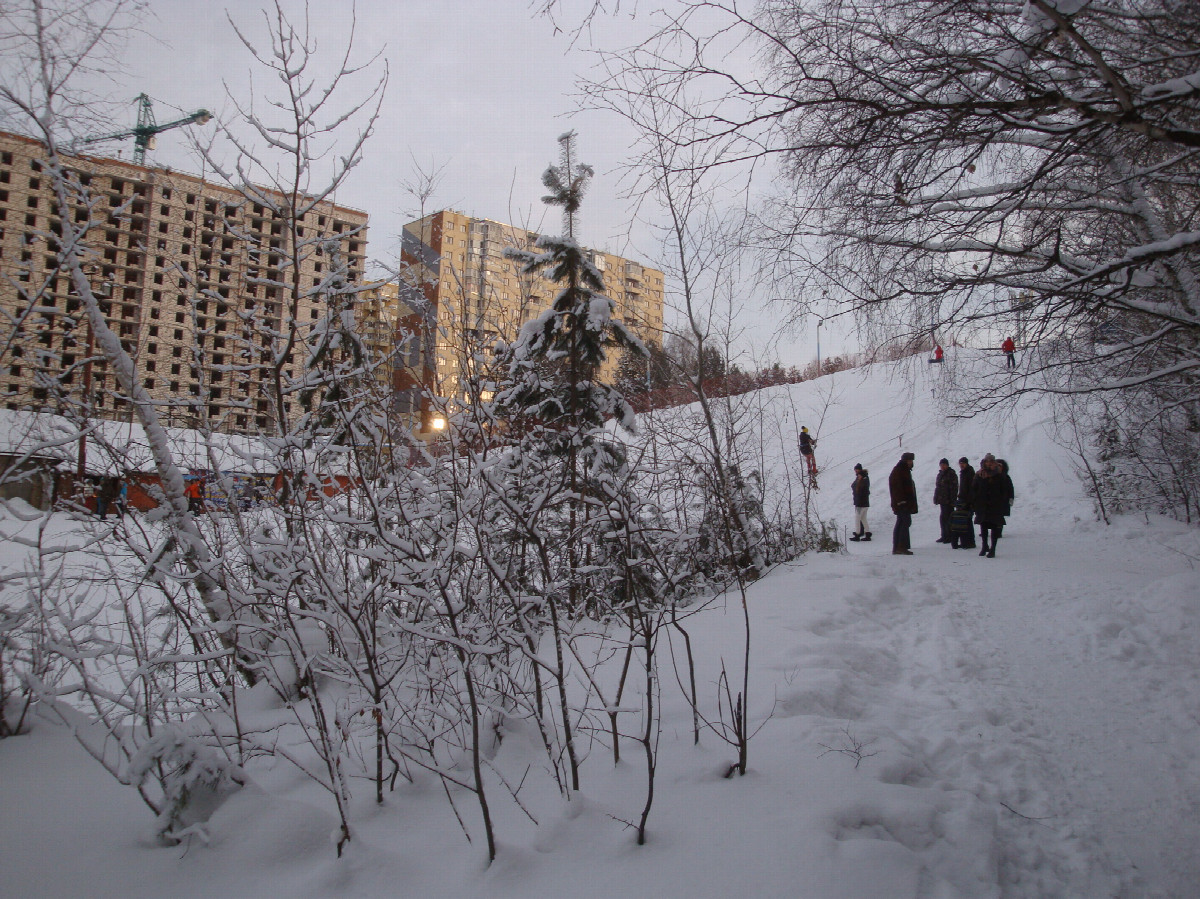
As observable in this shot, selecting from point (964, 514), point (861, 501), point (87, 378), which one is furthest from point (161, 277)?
point (861, 501)

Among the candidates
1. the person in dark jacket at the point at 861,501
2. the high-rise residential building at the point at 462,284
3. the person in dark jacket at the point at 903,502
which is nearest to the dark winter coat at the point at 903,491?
the person in dark jacket at the point at 903,502

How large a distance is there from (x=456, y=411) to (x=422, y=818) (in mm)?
2030

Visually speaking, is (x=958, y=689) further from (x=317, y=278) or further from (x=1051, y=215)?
(x=317, y=278)

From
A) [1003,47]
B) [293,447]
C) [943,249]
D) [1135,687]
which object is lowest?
[1135,687]

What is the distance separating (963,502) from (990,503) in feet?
3.35

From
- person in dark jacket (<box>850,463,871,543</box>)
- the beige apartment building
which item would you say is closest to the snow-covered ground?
the beige apartment building

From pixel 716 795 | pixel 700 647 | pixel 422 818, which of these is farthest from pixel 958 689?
pixel 422 818

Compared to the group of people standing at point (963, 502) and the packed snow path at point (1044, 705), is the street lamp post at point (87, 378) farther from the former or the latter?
the group of people standing at point (963, 502)

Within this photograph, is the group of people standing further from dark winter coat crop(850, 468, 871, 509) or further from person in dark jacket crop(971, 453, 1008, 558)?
dark winter coat crop(850, 468, 871, 509)

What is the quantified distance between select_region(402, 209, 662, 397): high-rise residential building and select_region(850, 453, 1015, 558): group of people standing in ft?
26.1

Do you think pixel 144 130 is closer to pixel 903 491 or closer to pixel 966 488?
pixel 903 491

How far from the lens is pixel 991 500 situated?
1017cm

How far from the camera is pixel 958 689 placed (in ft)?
15.9

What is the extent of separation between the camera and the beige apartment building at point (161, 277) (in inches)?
177
